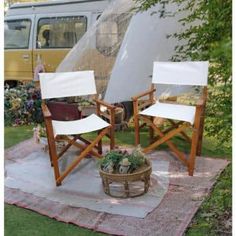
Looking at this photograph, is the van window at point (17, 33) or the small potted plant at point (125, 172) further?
the van window at point (17, 33)

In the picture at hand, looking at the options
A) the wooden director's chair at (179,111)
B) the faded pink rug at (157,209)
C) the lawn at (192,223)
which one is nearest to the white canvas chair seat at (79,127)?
the wooden director's chair at (179,111)

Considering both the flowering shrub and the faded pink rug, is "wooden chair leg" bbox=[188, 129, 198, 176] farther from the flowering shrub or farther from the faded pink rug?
the flowering shrub

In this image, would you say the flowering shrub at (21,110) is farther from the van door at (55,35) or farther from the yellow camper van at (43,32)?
the van door at (55,35)

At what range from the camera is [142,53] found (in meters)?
4.91

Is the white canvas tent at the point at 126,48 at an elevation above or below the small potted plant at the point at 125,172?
above

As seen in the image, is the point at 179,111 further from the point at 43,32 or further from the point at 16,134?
the point at 43,32

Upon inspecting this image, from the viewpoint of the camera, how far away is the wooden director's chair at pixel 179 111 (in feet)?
10.7

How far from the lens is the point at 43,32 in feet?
22.3

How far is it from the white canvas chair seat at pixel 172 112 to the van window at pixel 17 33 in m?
4.00

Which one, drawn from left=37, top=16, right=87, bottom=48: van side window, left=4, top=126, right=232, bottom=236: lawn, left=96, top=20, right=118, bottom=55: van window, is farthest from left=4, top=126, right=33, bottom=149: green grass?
left=37, top=16, right=87, bottom=48: van side window

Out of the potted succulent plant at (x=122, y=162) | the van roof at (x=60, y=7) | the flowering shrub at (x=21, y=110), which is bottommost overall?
the potted succulent plant at (x=122, y=162)

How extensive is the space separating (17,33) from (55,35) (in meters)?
0.98

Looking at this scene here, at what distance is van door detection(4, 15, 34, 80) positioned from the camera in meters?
6.96

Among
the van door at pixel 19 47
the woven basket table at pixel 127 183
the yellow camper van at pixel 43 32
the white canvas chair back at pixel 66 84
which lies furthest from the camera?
the van door at pixel 19 47
